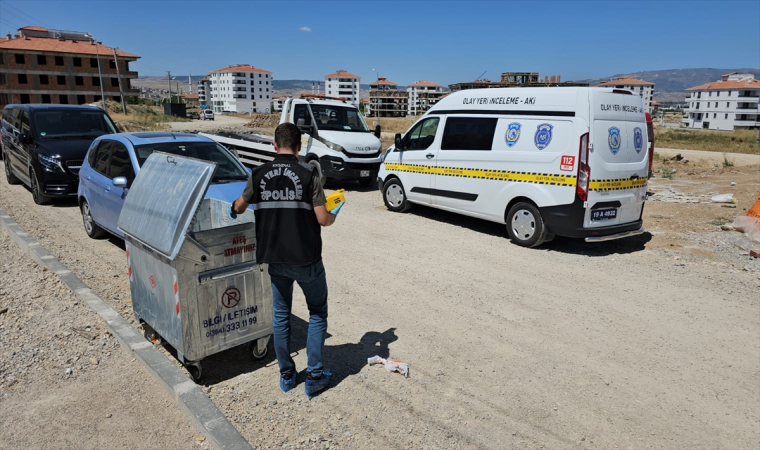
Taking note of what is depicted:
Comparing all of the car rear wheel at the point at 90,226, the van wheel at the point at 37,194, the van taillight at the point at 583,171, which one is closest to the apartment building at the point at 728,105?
the van taillight at the point at 583,171

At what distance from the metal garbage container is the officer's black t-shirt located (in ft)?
1.49

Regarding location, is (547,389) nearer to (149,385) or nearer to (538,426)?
(538,426)

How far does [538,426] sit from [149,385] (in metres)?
2.94

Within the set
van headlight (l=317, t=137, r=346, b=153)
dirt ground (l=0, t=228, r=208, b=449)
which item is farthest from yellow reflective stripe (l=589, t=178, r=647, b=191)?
van headlight (l=317, t=137, r=346, b=153)

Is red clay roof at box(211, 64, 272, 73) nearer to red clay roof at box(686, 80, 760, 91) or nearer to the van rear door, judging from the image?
red clay roof at box(686, 80, 760, 91)

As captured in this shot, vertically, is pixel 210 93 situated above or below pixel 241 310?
above

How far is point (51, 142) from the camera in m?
10.7

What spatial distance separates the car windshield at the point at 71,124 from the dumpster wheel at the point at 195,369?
886 centimetres

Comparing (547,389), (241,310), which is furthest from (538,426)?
(241,310)

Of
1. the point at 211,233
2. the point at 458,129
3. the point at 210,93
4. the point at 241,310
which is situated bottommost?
the point at 241,310

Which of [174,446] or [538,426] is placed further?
[538,426]

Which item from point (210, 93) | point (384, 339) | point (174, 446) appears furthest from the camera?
point (210, 93)

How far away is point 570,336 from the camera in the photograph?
491 cm

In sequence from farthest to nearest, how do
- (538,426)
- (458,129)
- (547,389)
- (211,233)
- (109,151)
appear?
(458,129) → (109,151) → (547,389) → (211,233) → (538,426)
